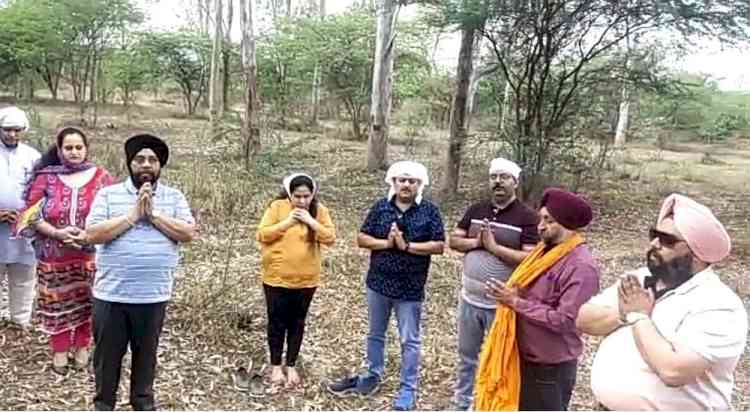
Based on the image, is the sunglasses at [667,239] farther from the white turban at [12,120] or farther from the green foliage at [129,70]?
the green foliage at [129,70]

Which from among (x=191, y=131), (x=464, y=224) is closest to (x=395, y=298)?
(x=464, y=224)

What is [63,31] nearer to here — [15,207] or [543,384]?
[15,207]

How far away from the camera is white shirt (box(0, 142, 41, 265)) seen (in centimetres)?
421

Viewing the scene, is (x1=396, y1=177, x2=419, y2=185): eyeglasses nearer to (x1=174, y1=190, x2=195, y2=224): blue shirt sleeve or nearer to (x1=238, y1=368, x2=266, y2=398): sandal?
(x1=174, y1=190, x2=195, y2=224): blue shirt sleeve

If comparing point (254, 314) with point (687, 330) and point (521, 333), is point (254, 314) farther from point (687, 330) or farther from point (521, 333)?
point (687, 330)

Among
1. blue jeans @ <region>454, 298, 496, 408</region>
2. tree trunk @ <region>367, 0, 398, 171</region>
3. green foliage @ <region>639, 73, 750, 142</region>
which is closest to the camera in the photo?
blue jeans @ <region>454, 298, 496, 408</region>

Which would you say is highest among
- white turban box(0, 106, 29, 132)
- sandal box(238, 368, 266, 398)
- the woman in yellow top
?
white turban box(0, 106, 29, 132)

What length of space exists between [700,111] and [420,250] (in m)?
22.6

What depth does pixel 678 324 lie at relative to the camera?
1979 mm

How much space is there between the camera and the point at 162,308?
325 cm

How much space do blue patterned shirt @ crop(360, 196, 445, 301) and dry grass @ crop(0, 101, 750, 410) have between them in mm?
676

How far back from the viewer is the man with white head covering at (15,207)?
419 cm

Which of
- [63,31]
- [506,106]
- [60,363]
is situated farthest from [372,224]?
[63,31]

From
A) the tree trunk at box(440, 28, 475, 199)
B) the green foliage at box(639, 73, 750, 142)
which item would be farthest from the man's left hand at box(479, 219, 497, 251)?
the green foliage at box(639, 73, 750, 142)
